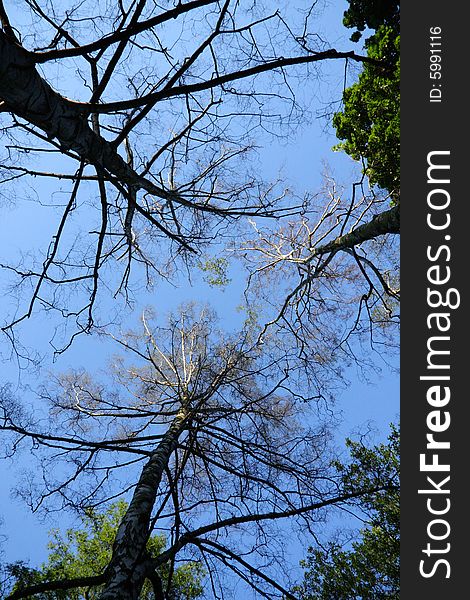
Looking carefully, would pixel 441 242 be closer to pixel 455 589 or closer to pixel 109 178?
pixel 455 589

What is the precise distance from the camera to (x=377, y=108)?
23.9ft

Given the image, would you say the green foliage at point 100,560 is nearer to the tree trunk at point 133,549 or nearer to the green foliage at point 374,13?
the tree trunk at point 133,549

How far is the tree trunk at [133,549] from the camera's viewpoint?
2775 millimetres

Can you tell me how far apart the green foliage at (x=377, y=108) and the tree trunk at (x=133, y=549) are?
646cm

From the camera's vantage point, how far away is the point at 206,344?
790cm

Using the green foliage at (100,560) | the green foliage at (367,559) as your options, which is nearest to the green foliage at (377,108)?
the green foliage at (367,559)

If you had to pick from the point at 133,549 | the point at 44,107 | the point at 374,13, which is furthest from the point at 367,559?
the point at 374,13

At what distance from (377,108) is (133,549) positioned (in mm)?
7478

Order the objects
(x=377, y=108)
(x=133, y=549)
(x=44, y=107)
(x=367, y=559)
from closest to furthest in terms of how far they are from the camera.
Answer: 1. (x=44, y=107)
2. (x=133, y=549)
3. (x=367, y=559)
4. (x=377, y=108)

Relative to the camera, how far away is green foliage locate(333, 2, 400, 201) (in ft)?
23.2

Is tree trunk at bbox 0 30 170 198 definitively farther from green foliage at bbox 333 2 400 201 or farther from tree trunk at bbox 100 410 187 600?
green foliage at bbox 333 2 400 201

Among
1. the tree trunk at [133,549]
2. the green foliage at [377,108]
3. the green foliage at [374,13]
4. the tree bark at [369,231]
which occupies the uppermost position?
the green foliage at [374,13]

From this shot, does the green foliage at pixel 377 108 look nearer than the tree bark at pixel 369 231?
No

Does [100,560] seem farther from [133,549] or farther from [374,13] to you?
[374,13]
